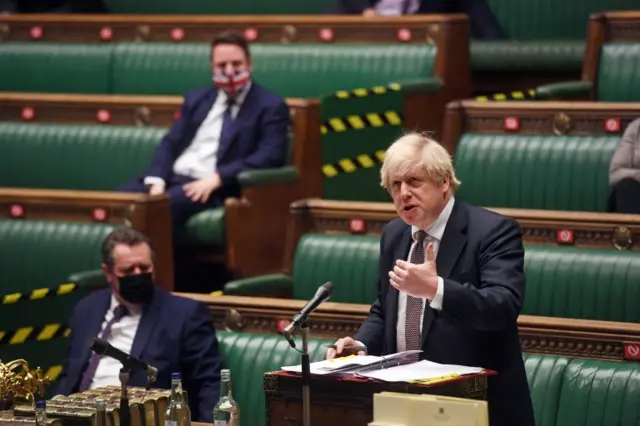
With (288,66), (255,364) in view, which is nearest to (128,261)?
(255,364)

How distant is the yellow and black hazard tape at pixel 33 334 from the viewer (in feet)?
12.7

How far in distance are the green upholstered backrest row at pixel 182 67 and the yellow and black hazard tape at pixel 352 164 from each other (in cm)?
36

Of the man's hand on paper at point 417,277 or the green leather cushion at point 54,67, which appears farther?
the green leather cushion at point 54,67

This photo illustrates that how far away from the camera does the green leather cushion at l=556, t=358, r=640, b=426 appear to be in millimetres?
2936

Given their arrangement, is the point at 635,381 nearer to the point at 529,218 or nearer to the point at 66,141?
the point at 529,218

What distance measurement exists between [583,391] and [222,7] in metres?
3.78

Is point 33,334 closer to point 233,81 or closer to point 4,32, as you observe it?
A: point 233,81

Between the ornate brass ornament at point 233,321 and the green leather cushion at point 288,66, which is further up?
the green leather cushion at point 288,66

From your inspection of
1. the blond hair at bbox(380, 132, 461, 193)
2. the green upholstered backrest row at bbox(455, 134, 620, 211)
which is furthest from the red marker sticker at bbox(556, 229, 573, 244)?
the blond hair at bbox(380, 132, 461, 193)

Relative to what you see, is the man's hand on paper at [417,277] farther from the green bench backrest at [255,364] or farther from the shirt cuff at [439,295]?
the green bench backrest at [255,364]

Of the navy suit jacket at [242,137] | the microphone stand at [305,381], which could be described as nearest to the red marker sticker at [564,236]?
the navy suit jacket at [242,137]

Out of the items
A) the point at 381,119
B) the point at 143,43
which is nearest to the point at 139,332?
the point at 381,119

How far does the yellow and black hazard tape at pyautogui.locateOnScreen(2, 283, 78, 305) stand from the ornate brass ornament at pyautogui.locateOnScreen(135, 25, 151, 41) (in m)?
1.89

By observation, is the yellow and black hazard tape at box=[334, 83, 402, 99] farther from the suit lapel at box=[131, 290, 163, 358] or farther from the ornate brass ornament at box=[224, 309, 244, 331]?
the suit lapel at box=[131, 290, 163, 358]
